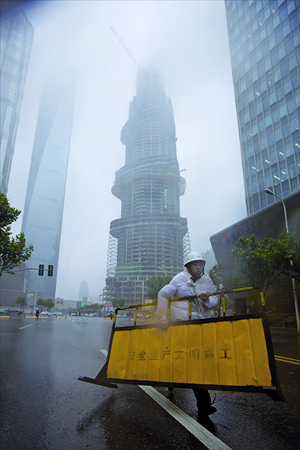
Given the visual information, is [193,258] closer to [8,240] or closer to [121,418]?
[121,418]

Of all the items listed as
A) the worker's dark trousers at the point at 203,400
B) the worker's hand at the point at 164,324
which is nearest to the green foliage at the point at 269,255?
the worker's dark trousers at the point at 203,400

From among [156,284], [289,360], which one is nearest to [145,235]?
[156,284]

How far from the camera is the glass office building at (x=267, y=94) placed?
43.6m

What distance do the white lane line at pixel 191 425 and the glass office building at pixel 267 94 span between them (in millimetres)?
44233

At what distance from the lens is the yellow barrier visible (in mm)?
2912

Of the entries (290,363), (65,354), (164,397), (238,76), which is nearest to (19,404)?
(164,397)

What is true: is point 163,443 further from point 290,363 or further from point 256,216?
point 256,216

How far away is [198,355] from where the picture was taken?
3.27 meters

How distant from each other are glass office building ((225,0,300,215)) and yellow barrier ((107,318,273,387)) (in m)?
44.2

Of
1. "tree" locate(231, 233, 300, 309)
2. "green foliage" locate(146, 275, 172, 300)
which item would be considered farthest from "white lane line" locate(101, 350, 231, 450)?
"green foliage" locate(146, 275, 172, 300)

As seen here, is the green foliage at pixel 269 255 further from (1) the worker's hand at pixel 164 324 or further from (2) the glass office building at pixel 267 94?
(2) the glass office building at pixel 267 94

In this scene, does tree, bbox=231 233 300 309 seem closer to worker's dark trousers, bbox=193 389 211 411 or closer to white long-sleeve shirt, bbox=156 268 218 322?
white long-sleeve shirt, bbox=156 268 218 322

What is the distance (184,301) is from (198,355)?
806mm

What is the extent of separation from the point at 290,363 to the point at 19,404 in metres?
6.54
